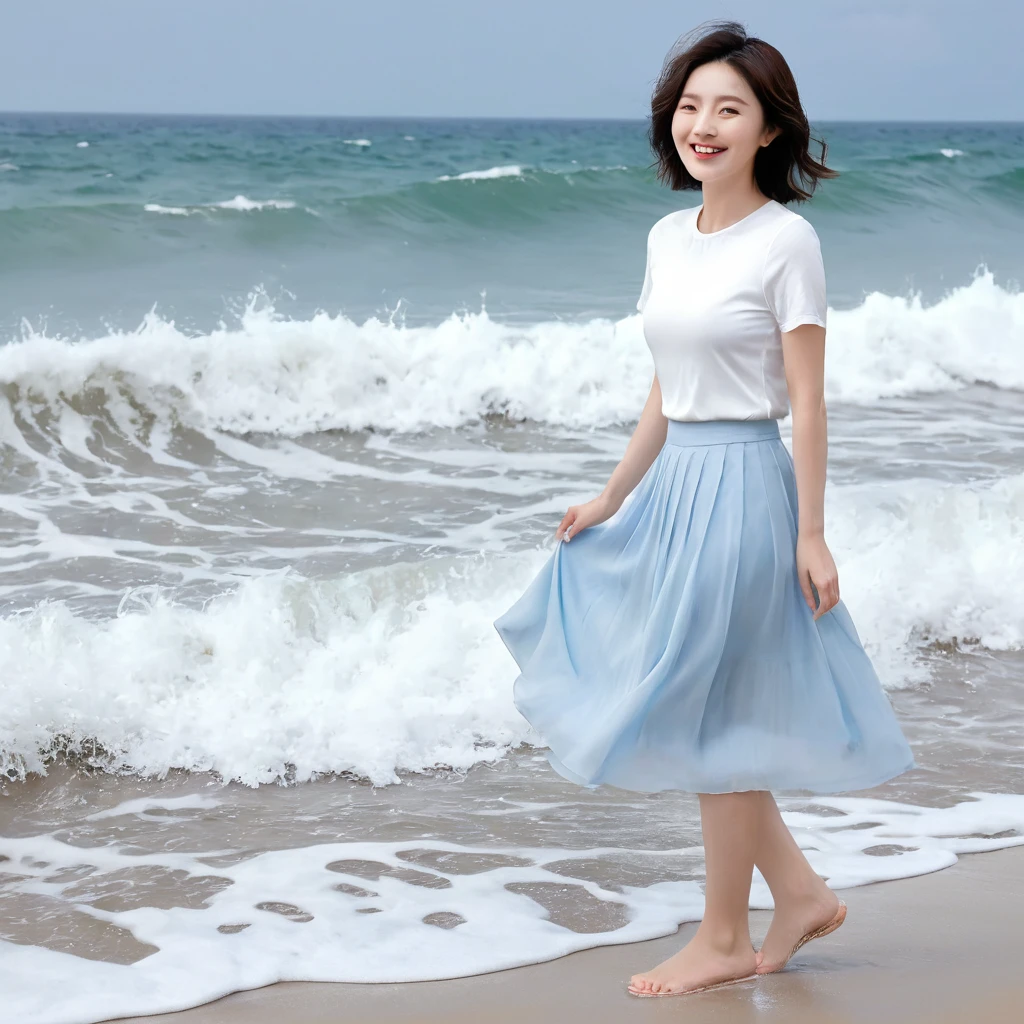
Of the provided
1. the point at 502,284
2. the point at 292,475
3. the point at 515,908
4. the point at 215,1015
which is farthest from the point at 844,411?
the point at 215,1015

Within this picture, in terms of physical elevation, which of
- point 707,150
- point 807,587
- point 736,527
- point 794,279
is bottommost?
point 807,587

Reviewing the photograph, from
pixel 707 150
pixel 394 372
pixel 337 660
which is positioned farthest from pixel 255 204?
pixel 707 150

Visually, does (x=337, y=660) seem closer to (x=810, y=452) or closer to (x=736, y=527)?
(x=736, y=527)

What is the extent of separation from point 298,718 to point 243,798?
38cm

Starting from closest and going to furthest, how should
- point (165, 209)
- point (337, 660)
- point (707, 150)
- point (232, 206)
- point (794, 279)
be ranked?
point (794, 279) < point (707, 150) < point (337, 660) < point (165, 209) < point (232, 206)

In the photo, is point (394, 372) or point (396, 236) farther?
point (396, 236)

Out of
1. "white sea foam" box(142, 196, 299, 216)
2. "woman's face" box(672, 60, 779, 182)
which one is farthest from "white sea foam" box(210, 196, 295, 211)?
"woman's face" box(672, 60, 779, 182)

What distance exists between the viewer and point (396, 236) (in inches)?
651

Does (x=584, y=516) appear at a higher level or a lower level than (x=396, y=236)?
lower

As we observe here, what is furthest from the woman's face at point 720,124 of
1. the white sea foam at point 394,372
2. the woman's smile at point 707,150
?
the white sea foam at point 394,372

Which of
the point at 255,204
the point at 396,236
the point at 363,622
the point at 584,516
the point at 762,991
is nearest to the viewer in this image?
the point at 762,991

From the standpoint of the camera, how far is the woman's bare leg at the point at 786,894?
2.46 metres

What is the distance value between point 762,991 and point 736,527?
0.91 m

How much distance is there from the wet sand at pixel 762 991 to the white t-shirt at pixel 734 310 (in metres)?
1.09
